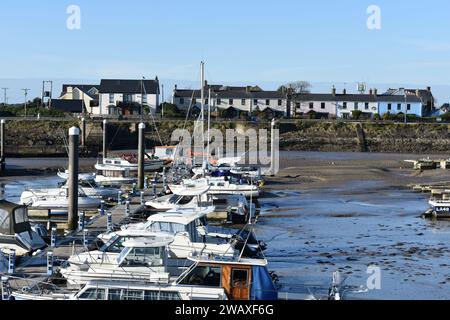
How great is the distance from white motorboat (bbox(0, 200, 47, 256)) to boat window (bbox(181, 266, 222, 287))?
8.96 m

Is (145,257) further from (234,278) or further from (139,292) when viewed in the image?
(139,292)

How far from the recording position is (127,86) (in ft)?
338

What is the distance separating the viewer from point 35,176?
5644 centimetres

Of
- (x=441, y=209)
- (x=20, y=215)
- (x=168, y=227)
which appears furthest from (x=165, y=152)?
(x=168, y=227)

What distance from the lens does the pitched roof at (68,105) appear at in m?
106

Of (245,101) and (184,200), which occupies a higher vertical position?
(245,101)

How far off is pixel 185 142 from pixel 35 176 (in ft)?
75.6

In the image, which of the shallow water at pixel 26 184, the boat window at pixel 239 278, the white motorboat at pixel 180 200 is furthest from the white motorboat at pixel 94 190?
the boat window at pixel 239 278

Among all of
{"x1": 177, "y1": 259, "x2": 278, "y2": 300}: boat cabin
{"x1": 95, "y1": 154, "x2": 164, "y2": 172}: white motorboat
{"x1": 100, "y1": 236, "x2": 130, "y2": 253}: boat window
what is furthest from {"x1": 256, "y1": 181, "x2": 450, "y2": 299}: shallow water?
{"x1": 95, "y1": 154, "x2": 164, "y2": 172}: white motorboat

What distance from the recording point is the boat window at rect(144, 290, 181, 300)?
16.2 metres

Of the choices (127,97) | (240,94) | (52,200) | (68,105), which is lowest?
(52,200)

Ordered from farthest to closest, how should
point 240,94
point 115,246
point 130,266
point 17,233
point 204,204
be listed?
point 240,94, point 204,204, point 17,233, point 115,246, point 130,266

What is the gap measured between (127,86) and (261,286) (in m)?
87.3

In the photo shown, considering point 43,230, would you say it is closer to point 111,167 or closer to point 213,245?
point 213,245
